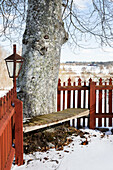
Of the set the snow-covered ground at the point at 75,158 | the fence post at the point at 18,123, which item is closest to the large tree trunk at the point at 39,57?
the snow-covered ground at the point at 75,158

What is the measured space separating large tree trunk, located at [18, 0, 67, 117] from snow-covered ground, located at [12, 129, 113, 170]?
1251 mm

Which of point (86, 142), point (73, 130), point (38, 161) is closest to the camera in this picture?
point (38, 161)

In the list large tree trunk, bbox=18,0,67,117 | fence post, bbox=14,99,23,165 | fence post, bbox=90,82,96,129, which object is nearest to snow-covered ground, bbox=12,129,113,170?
fence post, bbox=14,99,23,165

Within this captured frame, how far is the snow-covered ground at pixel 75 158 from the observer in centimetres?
366

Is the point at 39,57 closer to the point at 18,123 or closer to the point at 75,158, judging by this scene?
the point at 18,123

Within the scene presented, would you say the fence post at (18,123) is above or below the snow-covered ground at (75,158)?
above

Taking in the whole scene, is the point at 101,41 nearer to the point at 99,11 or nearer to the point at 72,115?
the point at 99,11

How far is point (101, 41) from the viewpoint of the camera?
7.53 m

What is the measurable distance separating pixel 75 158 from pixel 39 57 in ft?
8.41

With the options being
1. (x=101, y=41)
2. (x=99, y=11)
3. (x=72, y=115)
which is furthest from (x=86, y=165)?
(x=99, y=11)

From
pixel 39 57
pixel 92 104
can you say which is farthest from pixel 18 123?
pixel 92 104

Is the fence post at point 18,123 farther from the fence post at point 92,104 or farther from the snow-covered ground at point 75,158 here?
the fence post at point 92,104

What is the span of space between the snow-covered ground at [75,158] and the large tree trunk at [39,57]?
49.2 inches

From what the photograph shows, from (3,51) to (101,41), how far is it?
14657mm
